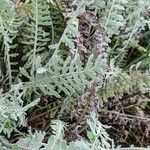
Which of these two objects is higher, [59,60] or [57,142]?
[59,60]

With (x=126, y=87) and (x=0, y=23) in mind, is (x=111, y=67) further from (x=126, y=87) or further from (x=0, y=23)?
(x=0, y=23)

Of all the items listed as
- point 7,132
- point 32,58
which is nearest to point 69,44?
point 32,58

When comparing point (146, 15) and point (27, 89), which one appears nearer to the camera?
point (27, 89)

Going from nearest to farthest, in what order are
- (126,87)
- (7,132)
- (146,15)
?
1. (7,132)
2. (126,87)
3. (146,15)

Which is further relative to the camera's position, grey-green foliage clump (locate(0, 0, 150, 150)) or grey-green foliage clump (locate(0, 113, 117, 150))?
grey-green foliage clump (locate(0, 0, 150, 150))

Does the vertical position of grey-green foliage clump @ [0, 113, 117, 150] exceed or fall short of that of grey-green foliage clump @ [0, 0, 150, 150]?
it falls short

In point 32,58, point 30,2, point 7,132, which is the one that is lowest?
point 7,132

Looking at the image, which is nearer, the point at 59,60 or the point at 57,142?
the point at 57,142

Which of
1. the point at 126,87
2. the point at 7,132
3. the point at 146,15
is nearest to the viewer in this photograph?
the point at 7,132
